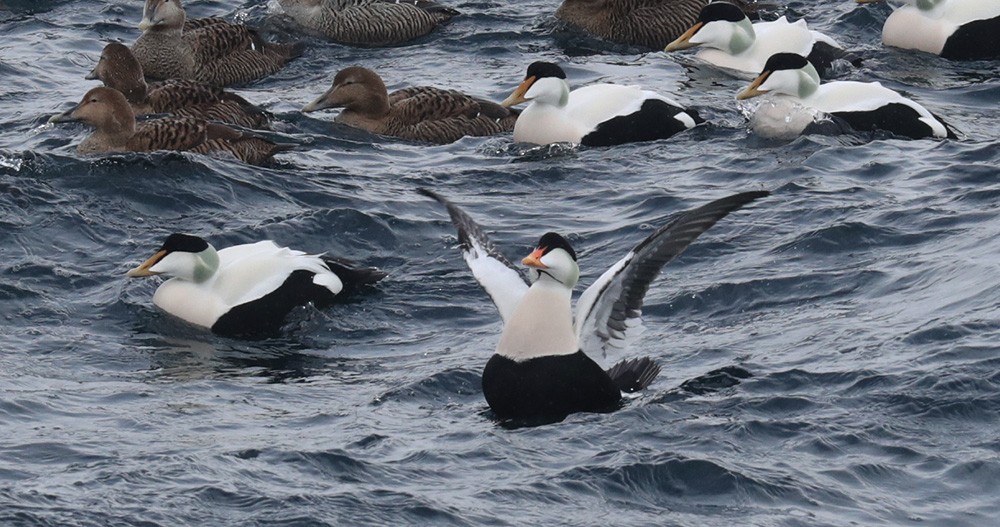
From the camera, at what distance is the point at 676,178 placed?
1143 cm

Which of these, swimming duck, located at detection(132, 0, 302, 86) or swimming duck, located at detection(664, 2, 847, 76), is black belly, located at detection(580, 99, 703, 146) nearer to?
swimming duck, located at detection(664, 2, 847, 76)

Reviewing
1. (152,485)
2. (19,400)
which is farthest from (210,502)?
(19,400)

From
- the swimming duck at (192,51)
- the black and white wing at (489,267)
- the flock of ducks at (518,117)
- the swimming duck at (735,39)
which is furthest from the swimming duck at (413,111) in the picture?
the black and white wing at (489,267)

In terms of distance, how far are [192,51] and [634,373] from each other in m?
7.47

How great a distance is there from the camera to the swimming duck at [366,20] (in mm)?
15375

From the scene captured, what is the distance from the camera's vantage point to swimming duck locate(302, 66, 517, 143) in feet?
41.1

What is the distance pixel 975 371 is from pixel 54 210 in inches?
218

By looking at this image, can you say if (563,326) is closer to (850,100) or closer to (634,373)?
(634,373)

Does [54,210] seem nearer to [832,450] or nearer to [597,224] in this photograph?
[597,224]

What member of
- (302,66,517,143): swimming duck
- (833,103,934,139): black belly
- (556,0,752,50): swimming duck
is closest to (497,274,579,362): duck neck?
(833,103,934,139): black belly

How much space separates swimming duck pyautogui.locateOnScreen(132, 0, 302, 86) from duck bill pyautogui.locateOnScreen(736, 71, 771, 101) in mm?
4203

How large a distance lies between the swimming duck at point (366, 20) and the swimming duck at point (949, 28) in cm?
395

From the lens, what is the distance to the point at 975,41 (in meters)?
13.9

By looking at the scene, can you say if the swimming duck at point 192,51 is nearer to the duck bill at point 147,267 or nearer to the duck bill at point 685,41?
the duck bill at point 685,41
